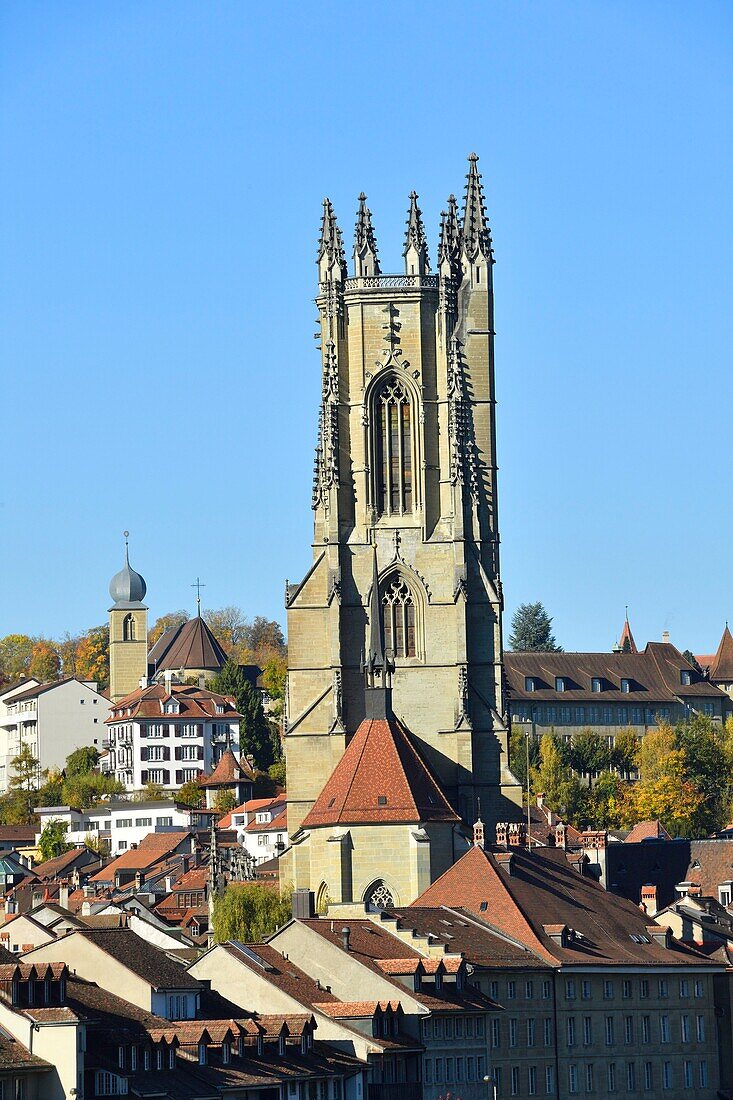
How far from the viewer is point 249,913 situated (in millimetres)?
103875

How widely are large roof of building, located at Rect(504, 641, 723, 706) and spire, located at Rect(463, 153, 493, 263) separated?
59.1 m

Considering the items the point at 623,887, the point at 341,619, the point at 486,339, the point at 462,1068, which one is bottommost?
the point at 462,1068

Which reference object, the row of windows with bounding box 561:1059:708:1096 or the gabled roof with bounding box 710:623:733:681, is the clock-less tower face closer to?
the row of windows with bounding box 561:1059:708:1096

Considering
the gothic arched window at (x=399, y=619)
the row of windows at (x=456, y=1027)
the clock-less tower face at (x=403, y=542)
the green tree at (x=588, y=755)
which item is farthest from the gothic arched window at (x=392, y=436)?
the green tree at (x=588, y=755)

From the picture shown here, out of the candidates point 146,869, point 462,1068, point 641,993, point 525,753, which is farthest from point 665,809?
point 462,1068

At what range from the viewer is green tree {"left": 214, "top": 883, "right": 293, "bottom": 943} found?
103 m

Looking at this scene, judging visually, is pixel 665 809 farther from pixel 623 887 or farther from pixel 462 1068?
pixel 462 1068

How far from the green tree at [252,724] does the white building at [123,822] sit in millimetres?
9624

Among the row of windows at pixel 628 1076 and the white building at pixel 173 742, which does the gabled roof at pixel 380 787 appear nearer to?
the row of windows at pixel 628 1076

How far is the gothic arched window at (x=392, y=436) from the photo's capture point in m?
113

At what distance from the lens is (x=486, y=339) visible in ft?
384

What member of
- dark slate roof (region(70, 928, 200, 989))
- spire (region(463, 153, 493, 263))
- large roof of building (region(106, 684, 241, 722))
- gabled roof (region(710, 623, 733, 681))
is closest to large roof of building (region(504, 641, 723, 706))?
gabled roof (region(710, 623, 733, 681))

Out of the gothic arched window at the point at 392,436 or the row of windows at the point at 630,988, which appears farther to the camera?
the gothic arched window at the point at 392,436

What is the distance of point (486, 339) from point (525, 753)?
1841 inches
